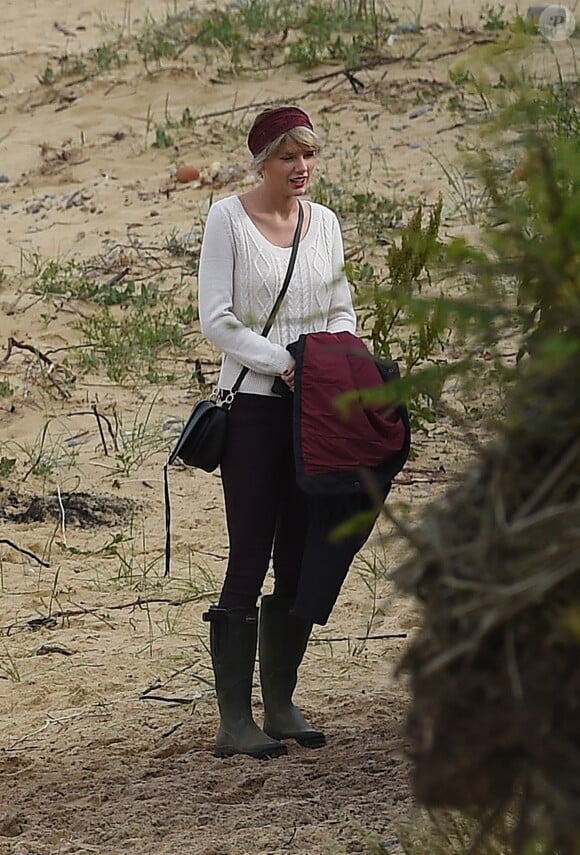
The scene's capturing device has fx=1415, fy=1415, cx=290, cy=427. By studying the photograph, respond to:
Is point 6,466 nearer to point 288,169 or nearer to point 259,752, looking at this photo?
point 259,752

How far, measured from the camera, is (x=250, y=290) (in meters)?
3.96

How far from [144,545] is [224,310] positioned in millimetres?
2132

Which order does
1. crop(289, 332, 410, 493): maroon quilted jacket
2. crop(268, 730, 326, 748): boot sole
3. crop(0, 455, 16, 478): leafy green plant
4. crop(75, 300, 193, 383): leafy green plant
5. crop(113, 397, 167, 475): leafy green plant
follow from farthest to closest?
crop(75, 300, 193, 383): leafy green plant, crop(113, 397, 167, 475): leafy green plant, crop(0, 455, 16, 478): leafy green plant, crop(268, 730, 326, 748): boot sole, crop(289, 332, 410, 493): maroon quilted jacket

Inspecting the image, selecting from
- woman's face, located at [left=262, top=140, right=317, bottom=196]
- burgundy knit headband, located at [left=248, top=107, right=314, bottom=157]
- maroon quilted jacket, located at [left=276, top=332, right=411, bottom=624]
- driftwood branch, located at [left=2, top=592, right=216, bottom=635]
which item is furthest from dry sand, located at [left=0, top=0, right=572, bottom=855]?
burgundy knit headband, located at [left=248, top=107, right=314, bottom=157]

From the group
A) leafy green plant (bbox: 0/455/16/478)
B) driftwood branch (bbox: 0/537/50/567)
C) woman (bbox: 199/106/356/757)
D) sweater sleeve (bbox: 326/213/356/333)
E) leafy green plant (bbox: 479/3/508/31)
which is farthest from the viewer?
leafy green plant (bbox: 479/3/508/31)

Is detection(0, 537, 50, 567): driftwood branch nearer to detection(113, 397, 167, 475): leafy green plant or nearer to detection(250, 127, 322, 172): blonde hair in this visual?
detection(113, 397, 167, 475): leafy green plant

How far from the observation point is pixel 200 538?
232 inches

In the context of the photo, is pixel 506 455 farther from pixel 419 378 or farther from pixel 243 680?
pixel 243 680

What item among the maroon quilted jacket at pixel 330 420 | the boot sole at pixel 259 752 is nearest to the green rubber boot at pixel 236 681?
the boot sole at pixel 259 752

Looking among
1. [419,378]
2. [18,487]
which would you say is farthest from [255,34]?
[419,378]

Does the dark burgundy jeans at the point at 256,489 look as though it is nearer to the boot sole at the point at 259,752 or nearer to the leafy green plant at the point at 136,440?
the boot sole at the point at 259,752

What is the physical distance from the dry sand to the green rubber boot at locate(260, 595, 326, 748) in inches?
3.5

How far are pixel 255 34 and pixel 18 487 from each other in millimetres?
6044

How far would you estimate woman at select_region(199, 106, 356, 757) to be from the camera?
12.9 ft
